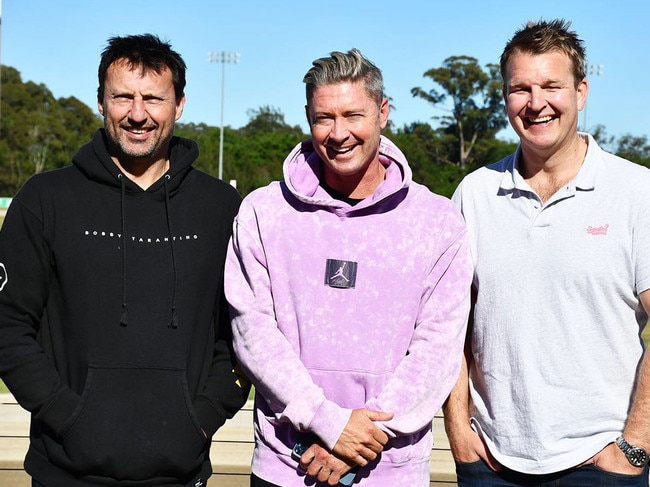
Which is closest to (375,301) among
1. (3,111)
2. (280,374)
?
(280,374)

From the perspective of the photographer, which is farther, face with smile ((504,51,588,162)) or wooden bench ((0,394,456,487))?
wooden bench ((0,394,456,487))

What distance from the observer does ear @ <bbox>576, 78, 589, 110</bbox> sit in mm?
2777

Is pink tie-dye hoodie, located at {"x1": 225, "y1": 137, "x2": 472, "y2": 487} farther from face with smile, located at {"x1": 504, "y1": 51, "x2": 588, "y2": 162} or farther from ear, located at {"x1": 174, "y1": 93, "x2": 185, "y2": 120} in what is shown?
ear, located at {"x1": 174, "y1": 93, "x2": 185, "y2": 120}

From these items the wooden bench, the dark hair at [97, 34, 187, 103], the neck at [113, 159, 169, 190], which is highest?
the dark hair at [97, 34, 187, 103]

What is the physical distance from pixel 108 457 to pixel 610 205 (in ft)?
5.49

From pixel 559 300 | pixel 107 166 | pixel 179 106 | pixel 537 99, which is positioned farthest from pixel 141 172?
pixel 559 300

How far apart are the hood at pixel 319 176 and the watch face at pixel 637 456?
103 cm

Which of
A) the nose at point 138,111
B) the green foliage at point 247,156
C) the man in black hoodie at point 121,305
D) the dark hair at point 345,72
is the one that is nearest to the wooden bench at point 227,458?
the man in black hoodie at point 121,305

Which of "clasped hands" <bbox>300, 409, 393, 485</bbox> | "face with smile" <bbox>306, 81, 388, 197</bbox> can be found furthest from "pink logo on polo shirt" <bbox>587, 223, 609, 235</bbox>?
"clasped hands" <bbox>300, 409, 393, 485</bbox>

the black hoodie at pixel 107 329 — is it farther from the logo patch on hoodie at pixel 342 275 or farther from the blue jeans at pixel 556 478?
the blue jeans at pixel 556 478

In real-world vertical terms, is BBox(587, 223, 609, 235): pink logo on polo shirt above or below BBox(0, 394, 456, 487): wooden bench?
above

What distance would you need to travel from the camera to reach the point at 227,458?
371 cm

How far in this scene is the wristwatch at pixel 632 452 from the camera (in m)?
2.62

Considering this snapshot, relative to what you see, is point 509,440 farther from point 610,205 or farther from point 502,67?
point 502,67
